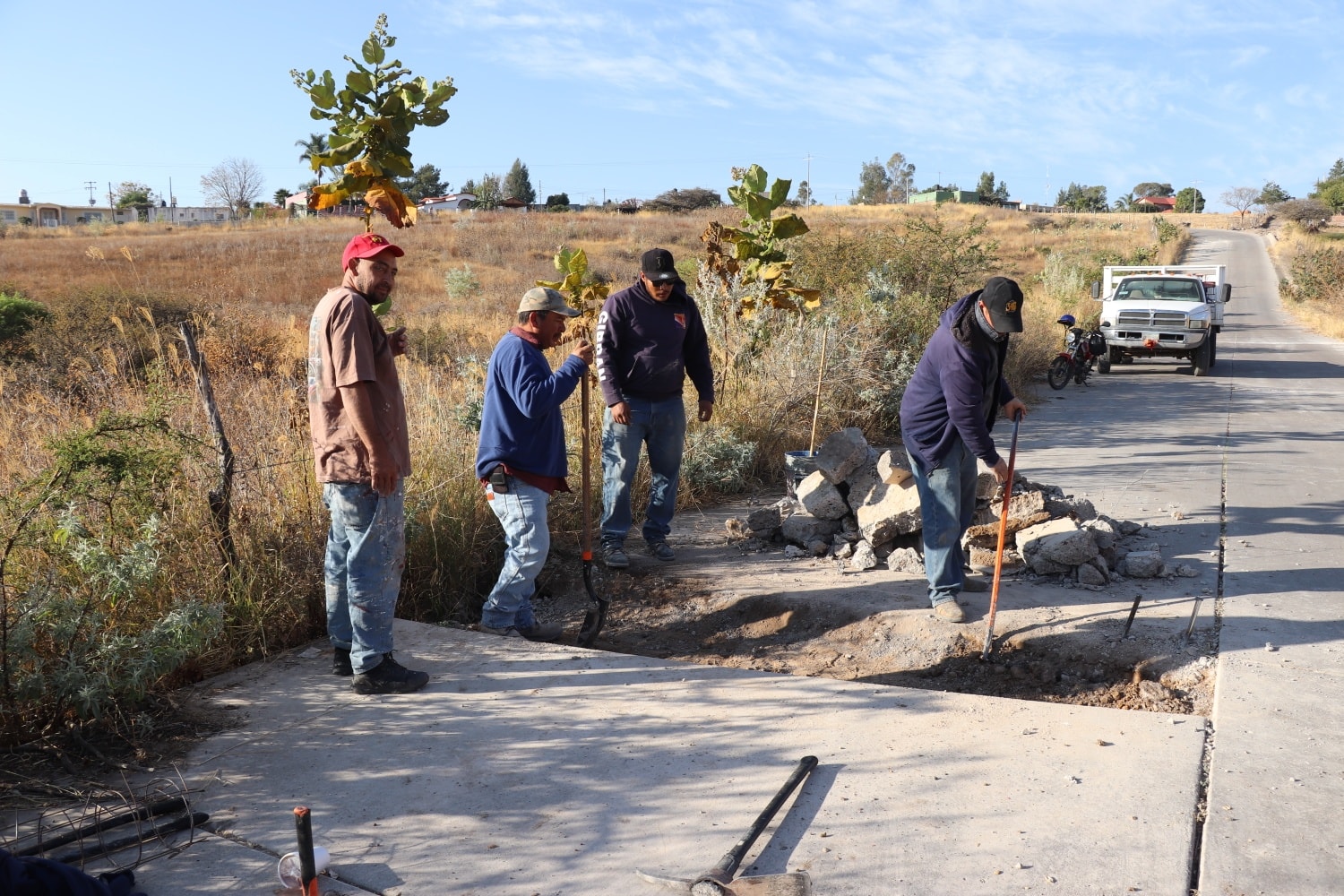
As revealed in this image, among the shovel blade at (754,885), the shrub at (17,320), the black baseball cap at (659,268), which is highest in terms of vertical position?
the shrub at (17,320)

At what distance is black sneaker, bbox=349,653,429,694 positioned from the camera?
4.34 metres

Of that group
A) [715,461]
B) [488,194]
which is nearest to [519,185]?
[488,194]

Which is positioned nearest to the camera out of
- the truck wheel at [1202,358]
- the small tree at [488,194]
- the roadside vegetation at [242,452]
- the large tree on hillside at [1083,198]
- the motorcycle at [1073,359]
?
the roadside vegetation at [242,452]

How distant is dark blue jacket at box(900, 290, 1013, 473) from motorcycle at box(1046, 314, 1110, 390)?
10.0 m

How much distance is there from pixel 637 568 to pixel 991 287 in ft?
9.10

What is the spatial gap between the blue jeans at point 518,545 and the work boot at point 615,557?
Result: 3.69 ft

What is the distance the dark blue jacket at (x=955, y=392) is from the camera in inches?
194

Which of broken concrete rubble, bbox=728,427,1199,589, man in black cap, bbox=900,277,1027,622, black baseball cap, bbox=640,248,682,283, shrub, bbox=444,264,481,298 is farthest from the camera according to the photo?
shrub, bbox=444,264,481,298

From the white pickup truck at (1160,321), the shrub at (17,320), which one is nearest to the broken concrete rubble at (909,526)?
the shrub at (17,320)

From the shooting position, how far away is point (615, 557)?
20.7 feet

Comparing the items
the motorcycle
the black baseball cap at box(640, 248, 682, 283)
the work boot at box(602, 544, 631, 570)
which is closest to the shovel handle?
the work boot at box(602, 544, 631, 570)

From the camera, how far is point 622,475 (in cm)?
633

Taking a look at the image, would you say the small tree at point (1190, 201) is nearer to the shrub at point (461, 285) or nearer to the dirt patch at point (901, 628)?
the shrub at point (461, 285)

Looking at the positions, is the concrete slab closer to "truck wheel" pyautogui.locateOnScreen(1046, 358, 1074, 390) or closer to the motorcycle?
the motorcycle
